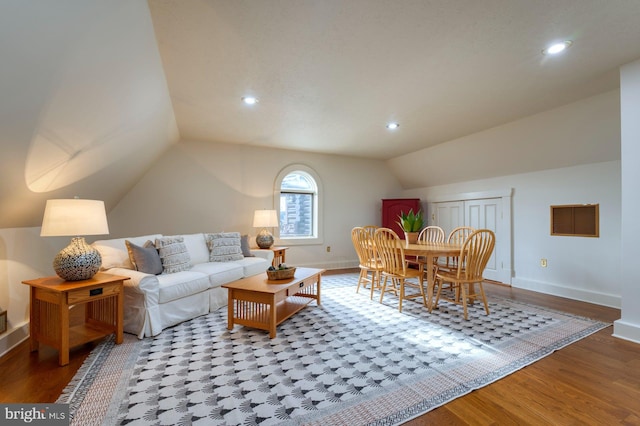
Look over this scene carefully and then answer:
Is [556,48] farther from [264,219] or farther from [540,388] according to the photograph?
[264,219]

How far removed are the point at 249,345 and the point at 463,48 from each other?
2.86 m

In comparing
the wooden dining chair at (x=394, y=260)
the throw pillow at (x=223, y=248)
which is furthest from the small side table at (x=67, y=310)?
the wooden dining chair at (x=394, y=260)

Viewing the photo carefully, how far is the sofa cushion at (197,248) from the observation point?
11.7ft

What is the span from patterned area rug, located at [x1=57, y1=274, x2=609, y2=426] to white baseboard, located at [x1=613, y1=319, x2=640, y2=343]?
165mm

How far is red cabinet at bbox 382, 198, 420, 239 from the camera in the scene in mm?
5876

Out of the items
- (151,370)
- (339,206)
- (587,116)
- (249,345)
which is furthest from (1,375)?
(587,116)

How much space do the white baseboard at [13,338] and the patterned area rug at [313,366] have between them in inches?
24.4

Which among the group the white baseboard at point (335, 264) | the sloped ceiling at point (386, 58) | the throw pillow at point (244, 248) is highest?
the sloped ceiling at point (386, 58)

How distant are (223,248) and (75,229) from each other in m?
1.81

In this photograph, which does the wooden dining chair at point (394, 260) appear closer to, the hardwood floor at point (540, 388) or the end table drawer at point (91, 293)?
the hardwood floor at point (540, 388)

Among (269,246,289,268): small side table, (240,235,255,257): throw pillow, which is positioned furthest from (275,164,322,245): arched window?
(240,235,255,257): throw pillow

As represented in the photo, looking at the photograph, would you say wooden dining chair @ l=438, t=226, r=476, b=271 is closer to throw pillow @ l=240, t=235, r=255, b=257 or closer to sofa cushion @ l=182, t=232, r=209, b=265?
throw pillow @ l=240, t=235, r=255, b=257

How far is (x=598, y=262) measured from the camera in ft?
11.5

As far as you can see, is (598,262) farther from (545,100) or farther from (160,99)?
(160,99)
